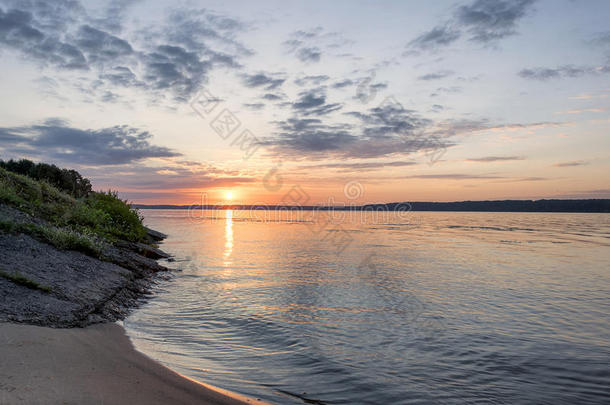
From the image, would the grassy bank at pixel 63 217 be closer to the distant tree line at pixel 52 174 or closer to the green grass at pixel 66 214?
the green grass at pixel 66 214

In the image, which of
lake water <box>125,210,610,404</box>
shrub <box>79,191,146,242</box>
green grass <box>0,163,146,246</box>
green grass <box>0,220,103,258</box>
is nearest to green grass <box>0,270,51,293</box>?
lake water <box>125,210,610,404</box>

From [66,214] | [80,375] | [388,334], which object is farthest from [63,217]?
[388,334]

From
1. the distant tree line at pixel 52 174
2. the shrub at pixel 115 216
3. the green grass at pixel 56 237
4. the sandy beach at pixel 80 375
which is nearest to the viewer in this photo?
the sandy beach at pixel 80 375

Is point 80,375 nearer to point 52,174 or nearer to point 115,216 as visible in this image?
point 115,216

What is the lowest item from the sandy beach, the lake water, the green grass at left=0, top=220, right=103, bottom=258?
the lake water

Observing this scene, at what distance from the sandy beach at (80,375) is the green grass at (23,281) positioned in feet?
7.34

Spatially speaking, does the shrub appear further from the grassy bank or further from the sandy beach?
the sandy beach

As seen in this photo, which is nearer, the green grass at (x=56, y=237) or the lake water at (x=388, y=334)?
the lake water at (x=388, y=334)

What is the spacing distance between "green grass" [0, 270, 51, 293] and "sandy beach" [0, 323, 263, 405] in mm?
2236

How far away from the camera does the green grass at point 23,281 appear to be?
8758mm

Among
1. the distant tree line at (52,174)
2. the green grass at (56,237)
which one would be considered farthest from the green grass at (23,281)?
the distant tree line at (52,174)

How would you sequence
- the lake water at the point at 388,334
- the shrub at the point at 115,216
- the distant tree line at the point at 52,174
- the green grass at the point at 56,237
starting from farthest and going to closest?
the distant tree line at the point at 52,174 < the shrub at the point at 115,216 < the green grass at the point at 56,237 < the lake water at the point at 388,334

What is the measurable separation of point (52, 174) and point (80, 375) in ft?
98.8

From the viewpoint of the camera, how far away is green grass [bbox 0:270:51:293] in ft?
28.7
